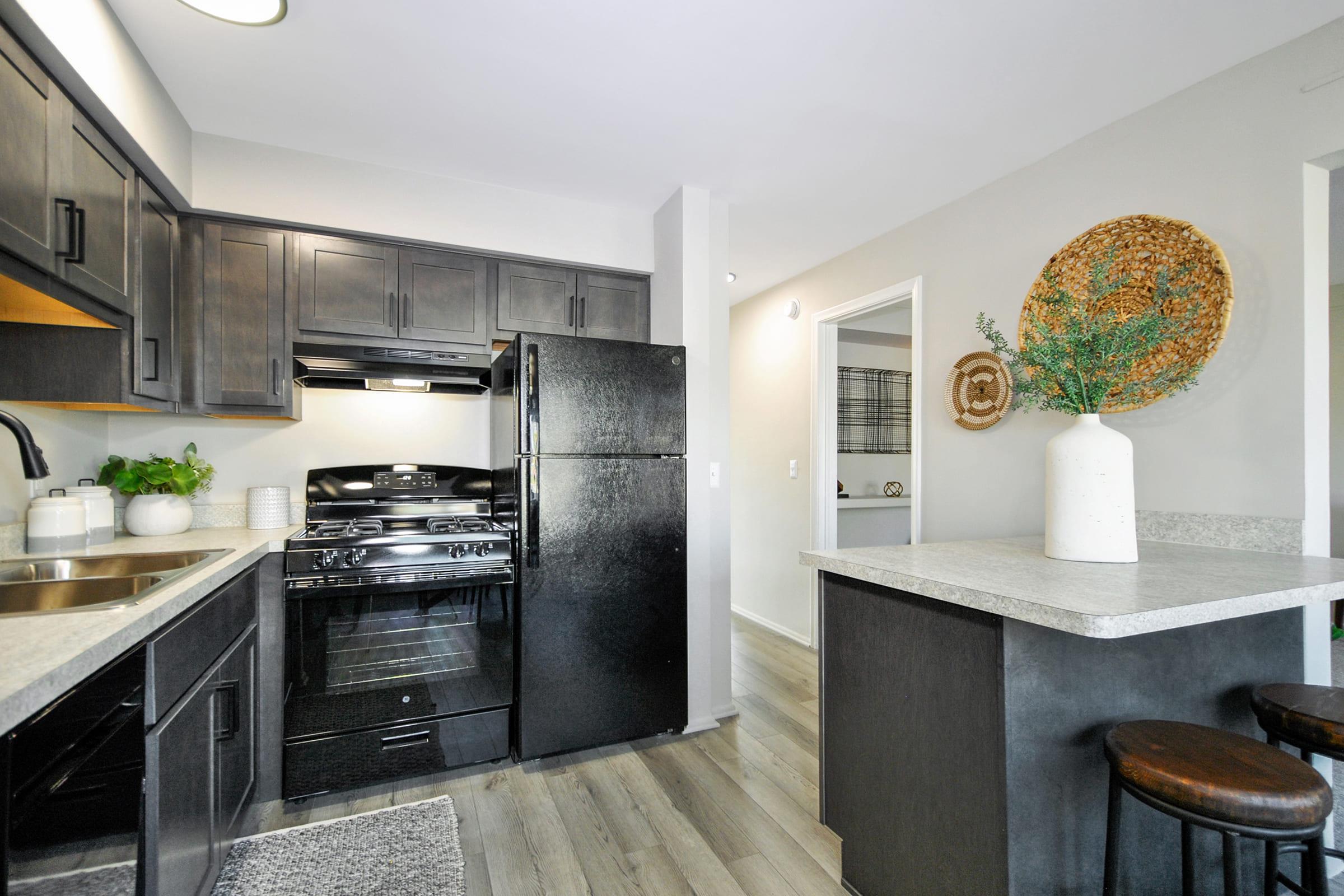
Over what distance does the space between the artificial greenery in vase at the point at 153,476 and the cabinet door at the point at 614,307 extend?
5.44 feet

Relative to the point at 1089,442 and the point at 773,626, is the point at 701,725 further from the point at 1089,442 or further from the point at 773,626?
the point at 1089,442

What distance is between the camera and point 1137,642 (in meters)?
1.47

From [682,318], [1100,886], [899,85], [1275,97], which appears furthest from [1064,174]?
[1100,886]

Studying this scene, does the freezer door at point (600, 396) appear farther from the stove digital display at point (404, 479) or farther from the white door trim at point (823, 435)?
the white door trim at point (823, 435)

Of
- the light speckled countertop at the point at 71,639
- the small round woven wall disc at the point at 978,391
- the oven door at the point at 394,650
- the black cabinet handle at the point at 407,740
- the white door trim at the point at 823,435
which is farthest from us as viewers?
the white door trim at the point at 823,435

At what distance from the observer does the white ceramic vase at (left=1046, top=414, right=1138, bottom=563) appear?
5.23 ft

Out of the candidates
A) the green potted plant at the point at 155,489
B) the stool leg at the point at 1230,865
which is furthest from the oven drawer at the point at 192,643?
the stool leg at the point at 1230,865

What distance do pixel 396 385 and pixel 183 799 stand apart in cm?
179

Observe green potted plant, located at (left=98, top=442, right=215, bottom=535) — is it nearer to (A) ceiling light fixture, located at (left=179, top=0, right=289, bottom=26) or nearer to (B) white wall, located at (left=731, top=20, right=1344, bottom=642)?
(A) ceiling light fixture, located at (left=179, top=0, right=289, bottom=26)

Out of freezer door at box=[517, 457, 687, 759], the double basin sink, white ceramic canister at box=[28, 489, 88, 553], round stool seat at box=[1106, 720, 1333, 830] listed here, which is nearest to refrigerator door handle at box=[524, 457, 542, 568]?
freezer door at box=[517, 457, 687, 759]

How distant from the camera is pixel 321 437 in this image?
2.85m

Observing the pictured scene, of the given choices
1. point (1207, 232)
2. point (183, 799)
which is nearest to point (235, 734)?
point (183, 799)

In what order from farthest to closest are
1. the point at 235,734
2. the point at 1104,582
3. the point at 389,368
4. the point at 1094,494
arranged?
the point at 389,368
the point at 235,734
the point at 1094,494
the point at 1104,582

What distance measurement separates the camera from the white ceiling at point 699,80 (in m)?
1.78
